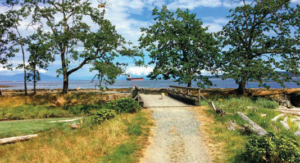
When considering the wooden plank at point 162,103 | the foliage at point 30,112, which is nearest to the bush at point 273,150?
the wooden plank at point 162,103

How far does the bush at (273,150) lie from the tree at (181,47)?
16.1 m

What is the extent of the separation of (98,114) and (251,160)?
9321 mm

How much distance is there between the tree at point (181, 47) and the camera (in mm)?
23641

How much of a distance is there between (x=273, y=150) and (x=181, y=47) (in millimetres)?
19486

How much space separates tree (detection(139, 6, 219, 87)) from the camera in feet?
A: 77.6

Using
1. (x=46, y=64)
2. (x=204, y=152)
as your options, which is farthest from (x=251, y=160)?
(x=46, y=64)

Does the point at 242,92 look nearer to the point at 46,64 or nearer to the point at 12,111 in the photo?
the point at 46,64

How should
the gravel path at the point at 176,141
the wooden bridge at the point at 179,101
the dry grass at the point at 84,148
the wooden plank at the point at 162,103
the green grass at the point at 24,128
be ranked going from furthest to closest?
the wooden plank at the point at 162,103 < the wooden bridge at the point at 179,101 < the green grass at the point at 24,128 < the dry grass at the point at 84,148 < the gravel path at the point at 176,141

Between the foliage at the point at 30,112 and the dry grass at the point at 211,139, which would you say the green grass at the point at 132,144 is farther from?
the foliage at the point at 30,112

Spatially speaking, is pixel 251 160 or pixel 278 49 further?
pixel 278 49

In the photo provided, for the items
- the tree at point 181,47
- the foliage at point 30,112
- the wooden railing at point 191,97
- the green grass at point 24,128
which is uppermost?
the tree at point 181,47

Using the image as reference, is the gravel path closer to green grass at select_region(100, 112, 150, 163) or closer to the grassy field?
green grass at select_region(100, 112, 150, 163)

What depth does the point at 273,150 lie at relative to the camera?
20.9 feet

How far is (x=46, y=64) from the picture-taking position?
2481 cm
